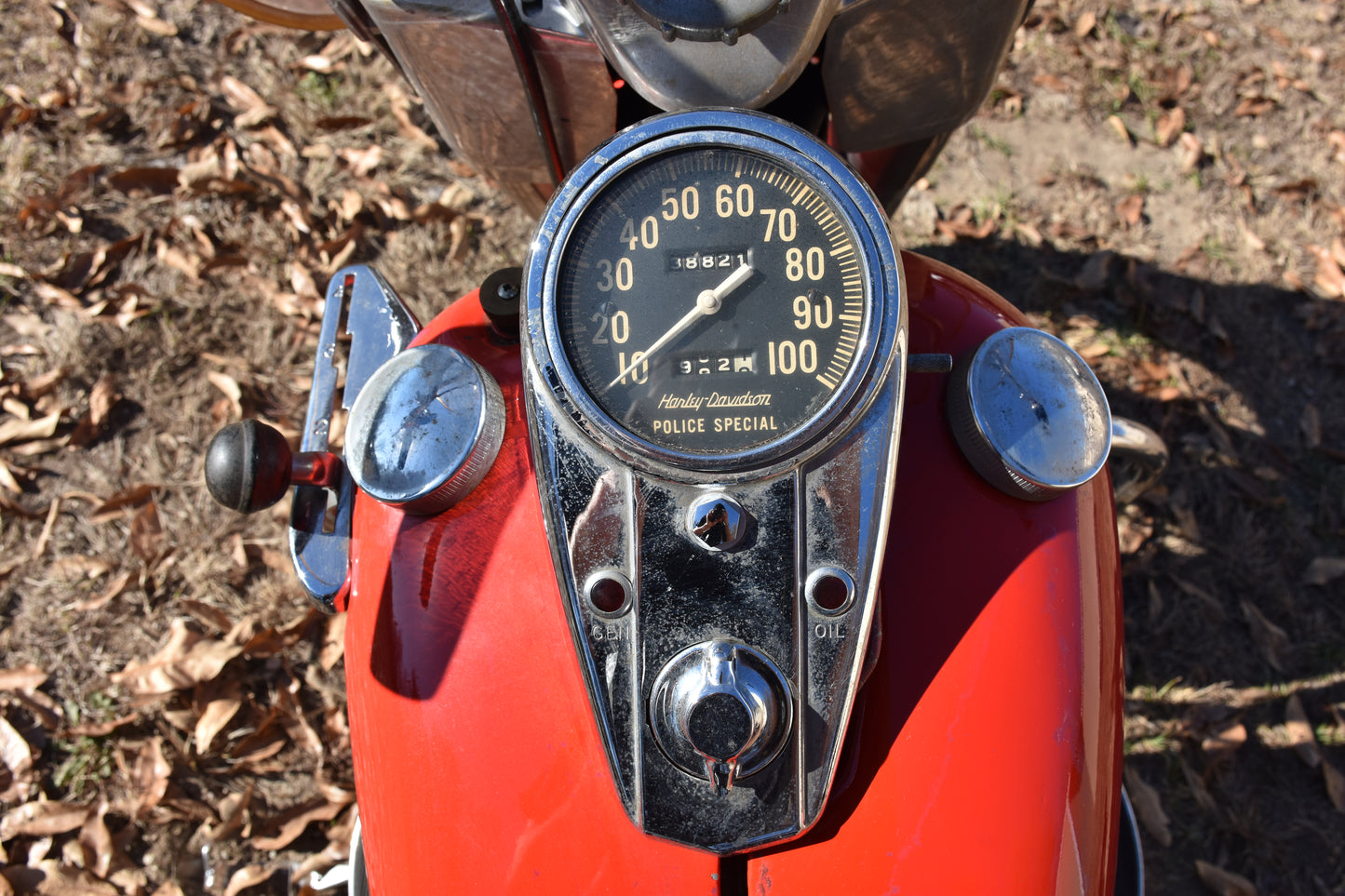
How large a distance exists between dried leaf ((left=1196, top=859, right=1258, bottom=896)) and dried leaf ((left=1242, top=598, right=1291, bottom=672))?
0.60 m

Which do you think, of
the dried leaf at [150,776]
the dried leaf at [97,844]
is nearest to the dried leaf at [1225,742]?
the dried leaf at [150,776]

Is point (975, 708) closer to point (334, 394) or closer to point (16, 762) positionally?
point (334, 394)

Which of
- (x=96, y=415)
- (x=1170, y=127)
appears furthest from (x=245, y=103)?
(x=1170, y=127)

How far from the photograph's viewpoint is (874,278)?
1.14m

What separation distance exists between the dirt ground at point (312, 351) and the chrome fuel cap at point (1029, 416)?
5.37ft

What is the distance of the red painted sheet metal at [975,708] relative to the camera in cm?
111

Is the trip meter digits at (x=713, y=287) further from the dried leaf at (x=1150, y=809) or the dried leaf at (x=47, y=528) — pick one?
the dried leaf at (x=47, y=528)

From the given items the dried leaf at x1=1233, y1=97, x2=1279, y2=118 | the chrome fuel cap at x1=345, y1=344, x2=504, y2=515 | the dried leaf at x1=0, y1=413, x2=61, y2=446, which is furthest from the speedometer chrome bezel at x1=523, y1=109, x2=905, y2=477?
the dried leaf at x1=1233, y1=97, x2=1279, y2=118

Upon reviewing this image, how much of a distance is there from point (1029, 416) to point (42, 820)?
2583 mm

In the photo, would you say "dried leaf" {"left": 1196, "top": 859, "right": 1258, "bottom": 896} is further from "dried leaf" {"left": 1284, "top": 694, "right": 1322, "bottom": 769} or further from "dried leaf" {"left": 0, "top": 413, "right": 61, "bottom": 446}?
"dried leaf" {"left": 0, "top": 413, "right": 61, "bottom": 446}

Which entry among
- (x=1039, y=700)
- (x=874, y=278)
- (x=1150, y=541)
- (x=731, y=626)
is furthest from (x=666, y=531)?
(x=1150, y=541)

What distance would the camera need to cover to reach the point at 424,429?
4.00 ft

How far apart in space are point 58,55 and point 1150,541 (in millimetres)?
4050

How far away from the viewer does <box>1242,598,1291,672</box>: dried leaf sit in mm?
2543
